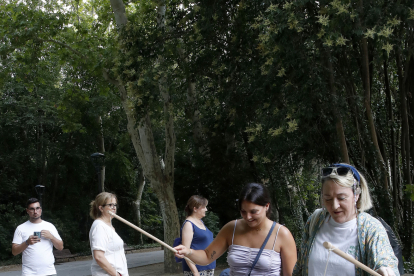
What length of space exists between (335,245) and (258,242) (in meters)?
1.02

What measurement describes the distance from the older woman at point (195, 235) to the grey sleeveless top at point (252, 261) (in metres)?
2.20

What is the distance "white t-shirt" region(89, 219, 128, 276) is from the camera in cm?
509

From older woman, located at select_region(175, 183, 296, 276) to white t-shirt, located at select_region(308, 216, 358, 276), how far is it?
81 cm

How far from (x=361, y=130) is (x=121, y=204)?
864 inches

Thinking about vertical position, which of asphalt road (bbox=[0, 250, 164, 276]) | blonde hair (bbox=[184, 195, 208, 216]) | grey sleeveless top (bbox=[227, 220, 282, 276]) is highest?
blonde hair (bbox=[184, 195, 208, 216])

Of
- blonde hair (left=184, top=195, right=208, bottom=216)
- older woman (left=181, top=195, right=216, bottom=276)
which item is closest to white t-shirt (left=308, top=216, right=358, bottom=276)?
older woman (left=181, top=195, right=216, bottom=276)

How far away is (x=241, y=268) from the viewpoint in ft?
11.7

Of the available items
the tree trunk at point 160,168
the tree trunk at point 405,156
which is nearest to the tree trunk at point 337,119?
the tree trunk at point 405,156

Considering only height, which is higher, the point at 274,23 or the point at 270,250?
the point at 274,23

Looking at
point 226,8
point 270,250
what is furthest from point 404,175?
point 270,250

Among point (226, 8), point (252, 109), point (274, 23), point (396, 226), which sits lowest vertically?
point (396, 226)

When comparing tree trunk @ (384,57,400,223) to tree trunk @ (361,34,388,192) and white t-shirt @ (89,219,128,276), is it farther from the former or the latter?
white t-shirt @ (89,219,128,276)

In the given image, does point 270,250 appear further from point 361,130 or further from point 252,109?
point 252,109

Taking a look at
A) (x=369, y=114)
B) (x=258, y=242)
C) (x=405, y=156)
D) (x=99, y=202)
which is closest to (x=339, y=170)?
(x=258, y=242)
